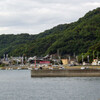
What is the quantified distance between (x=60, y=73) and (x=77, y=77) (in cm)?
430

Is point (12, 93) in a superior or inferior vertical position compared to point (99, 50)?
inferior

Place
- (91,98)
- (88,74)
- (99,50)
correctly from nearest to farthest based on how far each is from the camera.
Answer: (91,98), (88,74), (99,50)

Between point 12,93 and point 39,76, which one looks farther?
point 39,76

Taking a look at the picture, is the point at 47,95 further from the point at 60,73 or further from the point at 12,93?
the point at 60,73

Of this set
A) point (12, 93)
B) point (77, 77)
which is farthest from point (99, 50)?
point (12, 93)

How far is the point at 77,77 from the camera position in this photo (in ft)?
343

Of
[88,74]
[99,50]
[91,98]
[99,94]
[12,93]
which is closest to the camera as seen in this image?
[91,98]

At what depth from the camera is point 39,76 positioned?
346ft

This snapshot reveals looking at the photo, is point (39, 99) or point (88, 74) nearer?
point (39, 99)

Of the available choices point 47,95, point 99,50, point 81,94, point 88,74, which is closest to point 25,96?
point 47,95

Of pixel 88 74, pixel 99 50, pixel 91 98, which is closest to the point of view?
pixel 91 98

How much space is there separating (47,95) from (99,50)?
12142cm

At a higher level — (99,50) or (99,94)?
(99,50)

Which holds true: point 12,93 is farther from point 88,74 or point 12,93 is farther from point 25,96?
point 88,74
